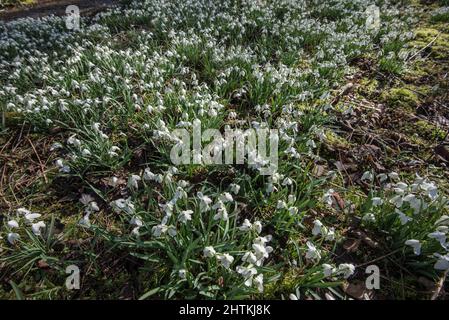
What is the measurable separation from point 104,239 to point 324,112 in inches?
112

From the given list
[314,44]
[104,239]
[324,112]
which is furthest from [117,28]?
[104,239]

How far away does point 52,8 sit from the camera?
25.7 ft

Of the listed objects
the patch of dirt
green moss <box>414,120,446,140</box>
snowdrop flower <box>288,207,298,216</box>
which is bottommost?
snowdrop flower <box>288,207,298,216</box>

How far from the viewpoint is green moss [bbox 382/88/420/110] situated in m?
3.91

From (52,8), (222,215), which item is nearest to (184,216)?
(222,215)

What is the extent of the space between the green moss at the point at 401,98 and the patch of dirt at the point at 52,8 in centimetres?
664

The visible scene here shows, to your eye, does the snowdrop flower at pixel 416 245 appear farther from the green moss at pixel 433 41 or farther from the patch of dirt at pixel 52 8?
the patch of dirt at pixel 52 8

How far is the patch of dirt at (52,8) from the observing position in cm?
734

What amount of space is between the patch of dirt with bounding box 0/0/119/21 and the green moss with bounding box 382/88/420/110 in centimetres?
664

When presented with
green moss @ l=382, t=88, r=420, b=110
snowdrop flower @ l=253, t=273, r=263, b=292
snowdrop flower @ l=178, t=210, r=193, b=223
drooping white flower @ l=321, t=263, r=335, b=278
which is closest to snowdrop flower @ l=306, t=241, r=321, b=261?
drooping white flower @ l=321, t=263, r=335, b=278

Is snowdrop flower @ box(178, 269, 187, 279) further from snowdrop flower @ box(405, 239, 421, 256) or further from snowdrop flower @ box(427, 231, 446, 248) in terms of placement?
snowdrop flower @ box(427, 231, 446, 248)

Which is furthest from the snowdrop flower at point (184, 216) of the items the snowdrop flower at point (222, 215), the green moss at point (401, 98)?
the green moss at point (401, 98)

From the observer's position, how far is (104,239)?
236 cm
